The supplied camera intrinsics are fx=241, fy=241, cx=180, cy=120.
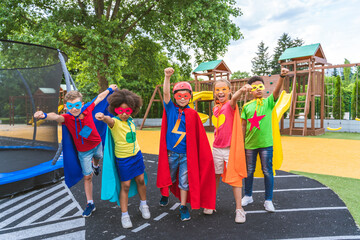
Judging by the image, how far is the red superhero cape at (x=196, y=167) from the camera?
10.3 feet

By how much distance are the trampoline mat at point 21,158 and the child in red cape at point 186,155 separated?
3.45 metres

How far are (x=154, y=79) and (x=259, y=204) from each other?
1431 cm

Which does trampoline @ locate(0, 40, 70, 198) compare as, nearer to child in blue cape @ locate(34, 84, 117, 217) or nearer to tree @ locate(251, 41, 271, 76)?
child in blue cape @ locate(34, 84, 117, 217)

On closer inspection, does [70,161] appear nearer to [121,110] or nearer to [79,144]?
[79,144]

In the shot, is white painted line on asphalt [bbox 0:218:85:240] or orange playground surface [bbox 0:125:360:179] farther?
orange playground surface [bbox 0:125:360:179]

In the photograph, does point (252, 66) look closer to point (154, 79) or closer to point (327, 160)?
point (154, 79)

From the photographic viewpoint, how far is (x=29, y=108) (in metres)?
6.81

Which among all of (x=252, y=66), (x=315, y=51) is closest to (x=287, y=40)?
(x=252, y=66)

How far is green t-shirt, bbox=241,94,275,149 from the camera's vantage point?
3303 mm

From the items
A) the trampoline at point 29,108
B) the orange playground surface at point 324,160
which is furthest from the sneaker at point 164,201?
the orange playground surface at point 324,160

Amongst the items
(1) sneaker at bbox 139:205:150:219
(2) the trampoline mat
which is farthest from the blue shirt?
(2) the trampoline mat

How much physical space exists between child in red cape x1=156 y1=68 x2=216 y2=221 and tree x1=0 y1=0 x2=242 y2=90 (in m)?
9.33

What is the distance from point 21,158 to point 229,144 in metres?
5.34

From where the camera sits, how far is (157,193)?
4.21 meters
